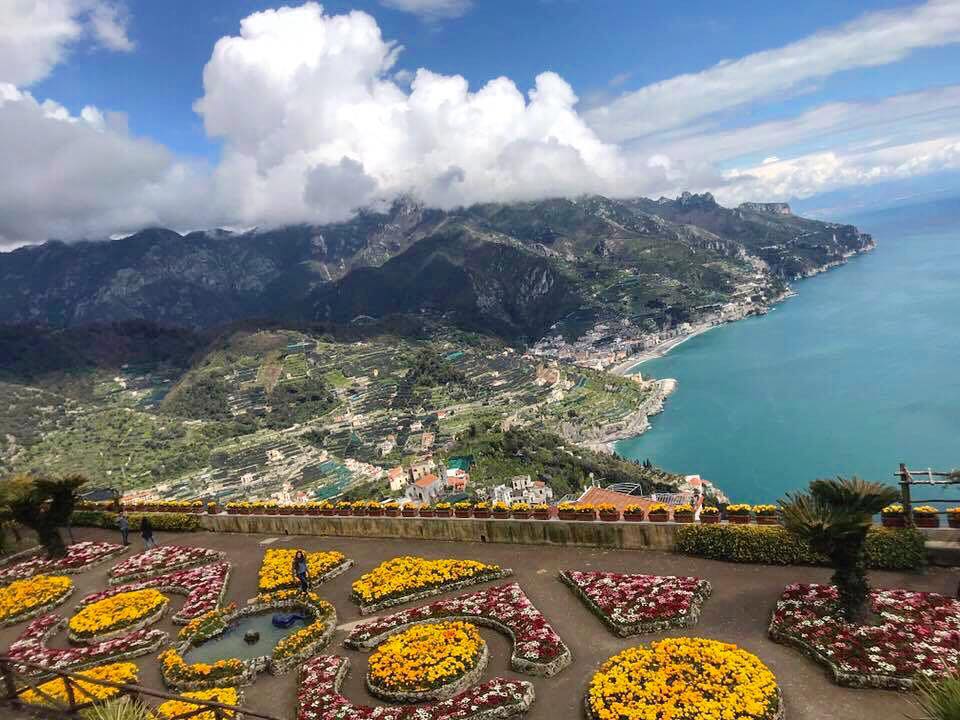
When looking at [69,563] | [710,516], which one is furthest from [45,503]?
[710,516]

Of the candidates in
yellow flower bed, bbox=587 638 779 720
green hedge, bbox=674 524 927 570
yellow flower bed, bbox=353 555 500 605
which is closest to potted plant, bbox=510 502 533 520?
yellow flower bed, bbox=353 555 500 605

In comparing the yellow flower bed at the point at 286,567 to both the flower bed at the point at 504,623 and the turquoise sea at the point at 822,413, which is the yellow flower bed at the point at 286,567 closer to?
the flower bed at the point at 504,623

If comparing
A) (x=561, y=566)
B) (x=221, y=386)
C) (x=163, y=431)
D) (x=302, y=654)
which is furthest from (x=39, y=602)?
(x=221, y=386)

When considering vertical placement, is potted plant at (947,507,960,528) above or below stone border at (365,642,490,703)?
above

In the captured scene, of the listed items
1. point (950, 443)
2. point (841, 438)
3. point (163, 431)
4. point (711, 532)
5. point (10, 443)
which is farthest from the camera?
point (163, 431)

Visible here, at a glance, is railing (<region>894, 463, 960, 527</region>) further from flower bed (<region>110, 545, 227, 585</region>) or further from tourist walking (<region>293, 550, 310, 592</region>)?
flower bed (<region>110, 545, 227, 585</region>)

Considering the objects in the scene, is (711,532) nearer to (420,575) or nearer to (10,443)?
(420,575)
